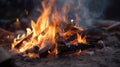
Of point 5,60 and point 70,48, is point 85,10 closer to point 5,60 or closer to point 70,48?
point 70,48

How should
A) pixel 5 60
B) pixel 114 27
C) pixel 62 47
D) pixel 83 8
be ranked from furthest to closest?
pixel 83 8
pixel 114 27
pixel 62 47
pixel 5 60

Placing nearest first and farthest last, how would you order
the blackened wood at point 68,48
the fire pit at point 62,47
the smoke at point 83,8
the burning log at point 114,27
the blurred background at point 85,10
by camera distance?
1. the fire pit at point 62,47
2. the blackened wood at point 68,48
3. the burning log at point 114,27
4. the smoke at point 83,8
5. the blurred background at point 85,10

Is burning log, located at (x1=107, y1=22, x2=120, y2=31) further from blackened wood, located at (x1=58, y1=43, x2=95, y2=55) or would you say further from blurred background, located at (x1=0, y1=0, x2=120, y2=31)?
blackened wood, located at (x1=58, y1=43, x2=95, y2=55)

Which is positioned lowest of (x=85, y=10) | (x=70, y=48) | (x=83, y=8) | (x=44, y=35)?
(x=70, y=48)

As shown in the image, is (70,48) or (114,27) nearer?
(70,48)

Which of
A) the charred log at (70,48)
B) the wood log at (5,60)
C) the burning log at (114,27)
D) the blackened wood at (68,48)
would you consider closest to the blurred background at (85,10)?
the burning log at (114,27)

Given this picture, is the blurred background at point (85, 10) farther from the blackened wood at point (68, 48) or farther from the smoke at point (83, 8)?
the blackened wood at point (68, 48)

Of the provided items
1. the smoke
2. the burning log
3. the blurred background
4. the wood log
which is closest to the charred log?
the wood log

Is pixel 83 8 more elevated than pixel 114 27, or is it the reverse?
pixel 83 8

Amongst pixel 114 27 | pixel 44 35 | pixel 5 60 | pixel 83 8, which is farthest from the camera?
pixel 83 8

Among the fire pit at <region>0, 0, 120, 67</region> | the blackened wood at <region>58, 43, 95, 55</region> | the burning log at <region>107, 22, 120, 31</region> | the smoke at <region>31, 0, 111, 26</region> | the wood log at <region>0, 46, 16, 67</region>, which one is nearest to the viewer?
the wood log at <region>0, 46, 16, 67</region>

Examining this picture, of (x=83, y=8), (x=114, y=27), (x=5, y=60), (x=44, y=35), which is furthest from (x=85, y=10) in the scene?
(x=5, y=60)

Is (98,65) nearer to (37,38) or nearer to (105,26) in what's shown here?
(37,38)

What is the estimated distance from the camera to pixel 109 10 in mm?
10820
